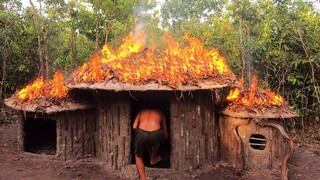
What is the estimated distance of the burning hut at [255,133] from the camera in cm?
686

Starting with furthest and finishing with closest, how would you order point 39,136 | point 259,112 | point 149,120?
point 39,136
point 259,112
point 149,120

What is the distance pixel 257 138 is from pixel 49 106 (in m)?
5.20

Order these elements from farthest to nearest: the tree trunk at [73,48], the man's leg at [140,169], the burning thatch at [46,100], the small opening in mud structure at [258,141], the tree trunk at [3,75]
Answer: the tree trunk at [73,48] < the tree trunk at [3,75] < the burning thatch at [46,100] < the small opening in mud structure at [258,141] < the man's leg at [140,169]

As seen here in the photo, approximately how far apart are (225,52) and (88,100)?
7576 millimetres

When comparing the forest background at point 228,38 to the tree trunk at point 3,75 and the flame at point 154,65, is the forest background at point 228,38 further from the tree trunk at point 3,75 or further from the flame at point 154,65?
the flame at point 154,65

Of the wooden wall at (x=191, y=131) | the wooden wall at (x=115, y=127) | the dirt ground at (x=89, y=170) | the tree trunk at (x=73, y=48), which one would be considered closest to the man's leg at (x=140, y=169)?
the dirt ground at (x=89, y=170)

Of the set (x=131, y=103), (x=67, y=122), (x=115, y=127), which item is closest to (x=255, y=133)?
(x=131, y=103)

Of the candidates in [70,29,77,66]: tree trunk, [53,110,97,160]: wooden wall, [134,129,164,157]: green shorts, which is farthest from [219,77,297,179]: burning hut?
[70,29,77,66]: tree trunk

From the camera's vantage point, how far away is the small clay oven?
22.5 ft

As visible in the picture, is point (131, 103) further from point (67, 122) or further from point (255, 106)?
point (255, 106)

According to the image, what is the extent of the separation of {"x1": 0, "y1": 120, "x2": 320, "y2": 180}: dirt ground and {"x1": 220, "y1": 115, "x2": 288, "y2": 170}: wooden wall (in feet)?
0.75

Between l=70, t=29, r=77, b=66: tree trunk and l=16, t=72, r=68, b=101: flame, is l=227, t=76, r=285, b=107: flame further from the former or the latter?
l=70, t=29, r=77, b=66: tree trunk

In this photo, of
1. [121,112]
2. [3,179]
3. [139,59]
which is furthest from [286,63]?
[3,179]

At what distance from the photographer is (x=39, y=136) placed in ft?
30.6
